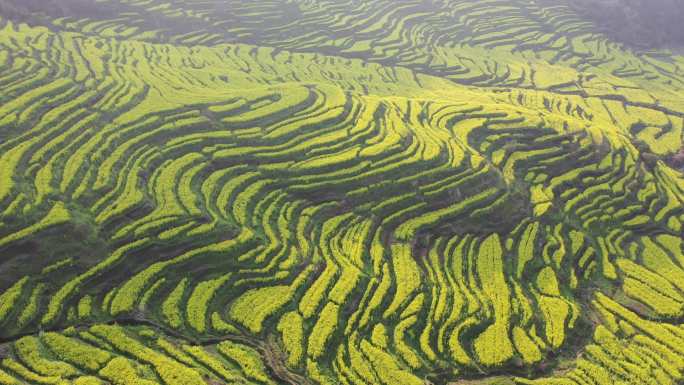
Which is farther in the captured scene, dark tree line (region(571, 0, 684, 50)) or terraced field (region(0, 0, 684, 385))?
dark tree line (region(571, 0, 684, 50))

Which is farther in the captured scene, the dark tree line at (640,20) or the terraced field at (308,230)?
the dark tree line at (640,20)

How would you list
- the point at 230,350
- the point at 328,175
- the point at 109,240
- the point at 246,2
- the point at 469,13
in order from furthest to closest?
the point at 469,13, the point at 246,2, the point at 328,175, the point at 109,240, the point at 230,350

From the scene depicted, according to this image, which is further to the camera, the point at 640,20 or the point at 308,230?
the point at 640,20

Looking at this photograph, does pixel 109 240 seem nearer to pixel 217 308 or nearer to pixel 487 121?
pixel 217 308

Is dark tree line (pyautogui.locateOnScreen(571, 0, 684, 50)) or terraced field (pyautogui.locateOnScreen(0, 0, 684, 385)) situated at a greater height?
terraced field (pyautogui.locateOnScreen(0, 0, 684, 385))

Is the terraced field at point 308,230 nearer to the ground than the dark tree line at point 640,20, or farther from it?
farther from it

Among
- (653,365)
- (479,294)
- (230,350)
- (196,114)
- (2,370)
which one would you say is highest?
(196,114)

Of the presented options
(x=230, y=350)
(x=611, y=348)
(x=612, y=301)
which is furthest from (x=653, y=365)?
(x=230, y=350)

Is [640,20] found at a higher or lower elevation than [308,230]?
lower
